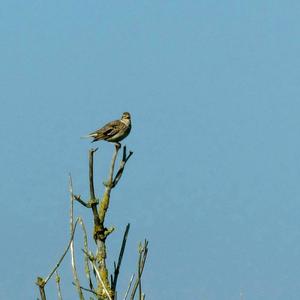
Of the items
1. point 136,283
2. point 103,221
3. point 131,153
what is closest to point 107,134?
point 131,153

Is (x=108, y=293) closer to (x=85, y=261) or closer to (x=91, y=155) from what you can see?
(x=85, y=261)

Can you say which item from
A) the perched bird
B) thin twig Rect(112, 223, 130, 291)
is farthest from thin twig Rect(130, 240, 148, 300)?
the perched bird

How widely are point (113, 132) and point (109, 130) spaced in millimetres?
126

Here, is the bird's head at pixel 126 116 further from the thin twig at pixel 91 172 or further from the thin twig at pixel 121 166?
the thin twig at pixel 91 172

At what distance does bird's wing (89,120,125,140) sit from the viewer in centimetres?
1755

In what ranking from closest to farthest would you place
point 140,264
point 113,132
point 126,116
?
point 140,264 → point 113,132 → point 126,116

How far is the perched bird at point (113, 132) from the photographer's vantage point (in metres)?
17.5

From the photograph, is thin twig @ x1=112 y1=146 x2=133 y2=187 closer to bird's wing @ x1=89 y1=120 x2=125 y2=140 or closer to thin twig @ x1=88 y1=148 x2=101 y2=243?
thin twig @ x1=88 y1=148 x2=101 y2=243

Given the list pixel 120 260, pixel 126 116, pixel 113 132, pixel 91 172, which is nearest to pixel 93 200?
pixel 91 172

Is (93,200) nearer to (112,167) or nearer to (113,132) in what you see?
(112,167)

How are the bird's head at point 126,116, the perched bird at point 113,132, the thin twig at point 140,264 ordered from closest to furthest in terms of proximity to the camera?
the thin twig at point 140,264 → the perched bird at point 113,132 → the bird's head at point 126,116

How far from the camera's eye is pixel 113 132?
17516 millimetres

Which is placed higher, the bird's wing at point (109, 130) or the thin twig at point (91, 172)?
→ the bird's wing at point (109, 130)

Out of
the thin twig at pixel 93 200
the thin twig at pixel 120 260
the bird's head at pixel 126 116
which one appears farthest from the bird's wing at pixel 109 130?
the thin twig at pixel 120 260
